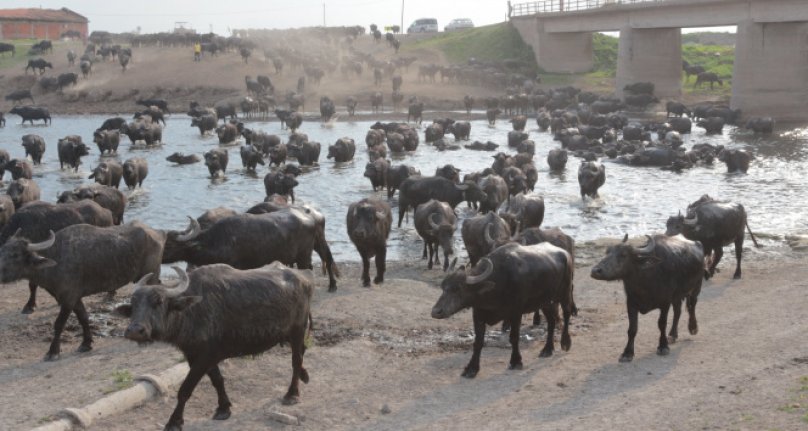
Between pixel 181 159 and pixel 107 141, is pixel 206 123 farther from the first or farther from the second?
pixel 181 159

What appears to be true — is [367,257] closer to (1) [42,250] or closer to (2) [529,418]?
(1) [42,250]

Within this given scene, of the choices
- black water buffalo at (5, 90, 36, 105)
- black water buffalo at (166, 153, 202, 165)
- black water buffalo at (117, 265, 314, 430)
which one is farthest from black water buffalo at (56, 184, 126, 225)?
black water buffalo at (5, 90, 36, 105)

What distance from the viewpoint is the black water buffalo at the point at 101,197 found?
1994 centimetres

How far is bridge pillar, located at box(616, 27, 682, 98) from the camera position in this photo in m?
61.3

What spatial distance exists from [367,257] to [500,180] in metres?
8.84

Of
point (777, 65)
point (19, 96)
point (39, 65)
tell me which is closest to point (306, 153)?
point (777, 65)

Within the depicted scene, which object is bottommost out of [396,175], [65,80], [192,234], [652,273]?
[396,175]

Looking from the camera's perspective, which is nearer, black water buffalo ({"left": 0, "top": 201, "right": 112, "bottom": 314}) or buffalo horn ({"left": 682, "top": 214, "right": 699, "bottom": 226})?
black water buffalo ({"left": 0, "top": 201, "right": 112, "bottom": 314})

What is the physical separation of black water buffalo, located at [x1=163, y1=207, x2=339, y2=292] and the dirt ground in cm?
117

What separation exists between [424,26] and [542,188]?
2751 inches

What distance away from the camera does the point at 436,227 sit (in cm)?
1730

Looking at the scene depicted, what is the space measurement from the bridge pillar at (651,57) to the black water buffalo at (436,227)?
151 feet

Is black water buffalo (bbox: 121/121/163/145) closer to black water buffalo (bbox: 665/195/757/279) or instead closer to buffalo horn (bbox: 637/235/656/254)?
black water buffalo (bbox: 665/195/757/279)

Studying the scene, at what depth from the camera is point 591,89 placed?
67688 mm
